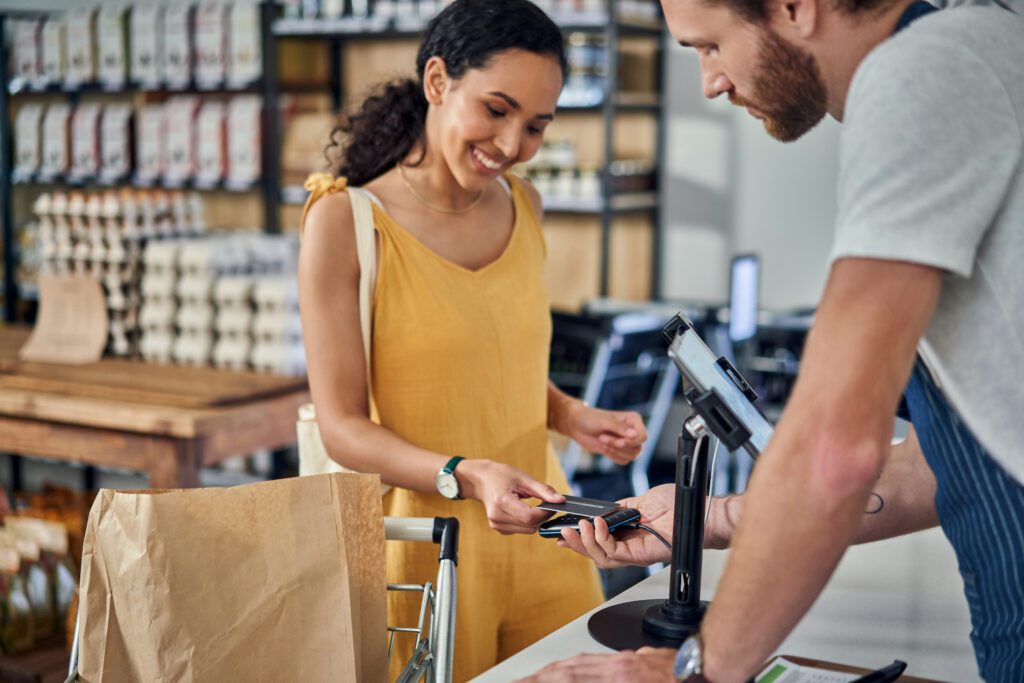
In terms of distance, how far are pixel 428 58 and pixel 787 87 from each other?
974 millimetres

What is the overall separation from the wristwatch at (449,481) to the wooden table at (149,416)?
130cm

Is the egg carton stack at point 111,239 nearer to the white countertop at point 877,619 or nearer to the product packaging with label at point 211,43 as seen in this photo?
the product packaging with label at point 211,43

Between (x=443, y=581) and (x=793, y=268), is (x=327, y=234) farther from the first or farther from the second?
(x=793, y=268)

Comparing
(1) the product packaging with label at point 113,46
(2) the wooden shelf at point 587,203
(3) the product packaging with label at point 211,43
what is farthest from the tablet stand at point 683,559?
(1) the product packaging with label at point 113,46

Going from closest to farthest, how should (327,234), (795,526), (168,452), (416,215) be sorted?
(795,526) < (327,234) < (416,215) < (168,452)

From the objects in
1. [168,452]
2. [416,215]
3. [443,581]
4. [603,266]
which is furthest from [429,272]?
[603,266]

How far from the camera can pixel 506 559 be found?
1.87 meters

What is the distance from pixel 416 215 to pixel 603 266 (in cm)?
318

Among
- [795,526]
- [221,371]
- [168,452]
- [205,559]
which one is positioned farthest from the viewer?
[221,371]

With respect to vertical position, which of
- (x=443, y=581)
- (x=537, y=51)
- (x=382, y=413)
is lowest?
(x=443, y=581)

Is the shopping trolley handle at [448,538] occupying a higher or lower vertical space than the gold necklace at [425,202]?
lower

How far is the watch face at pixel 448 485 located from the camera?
170 centimetres

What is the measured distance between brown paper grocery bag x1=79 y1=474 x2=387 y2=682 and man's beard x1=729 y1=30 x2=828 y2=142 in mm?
625

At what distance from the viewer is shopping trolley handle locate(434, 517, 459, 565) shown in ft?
4.69
